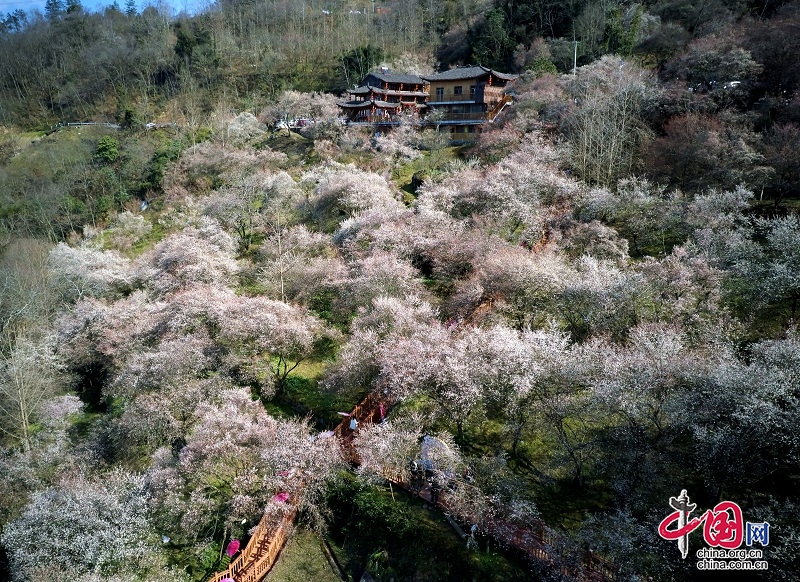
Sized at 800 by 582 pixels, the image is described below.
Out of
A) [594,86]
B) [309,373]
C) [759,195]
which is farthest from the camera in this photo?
[594,86]

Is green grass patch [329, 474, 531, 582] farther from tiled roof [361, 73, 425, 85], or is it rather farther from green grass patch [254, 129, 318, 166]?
tiled roof [361, 73, 425, 85]

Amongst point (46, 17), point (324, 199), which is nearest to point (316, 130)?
point (324, 199)

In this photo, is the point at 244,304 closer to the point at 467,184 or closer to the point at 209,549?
the point at 209,549

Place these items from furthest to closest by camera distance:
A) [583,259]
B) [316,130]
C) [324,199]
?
[316,130] → [324,199] → [583,259]

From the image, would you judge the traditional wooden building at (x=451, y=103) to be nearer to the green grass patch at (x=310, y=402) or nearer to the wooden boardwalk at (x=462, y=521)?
the green grass patch at (x=310, y=402)

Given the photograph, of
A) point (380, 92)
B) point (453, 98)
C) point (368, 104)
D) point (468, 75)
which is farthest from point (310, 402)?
point (380, 92)

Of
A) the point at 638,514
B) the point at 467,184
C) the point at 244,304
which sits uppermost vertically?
the point at 467,184

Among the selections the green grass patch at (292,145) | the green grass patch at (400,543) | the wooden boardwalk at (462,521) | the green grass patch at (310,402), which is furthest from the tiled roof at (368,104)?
the green grass patch at (400,543)
